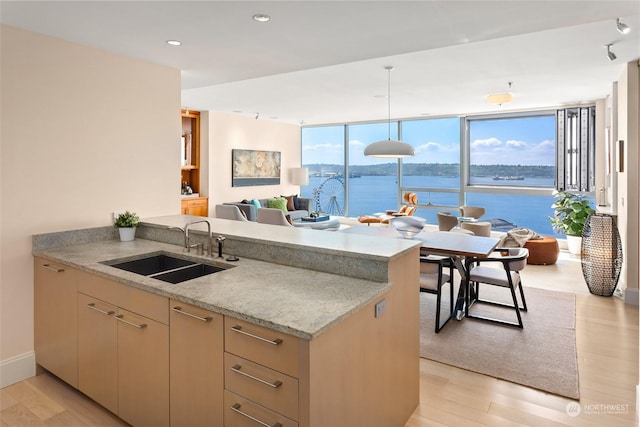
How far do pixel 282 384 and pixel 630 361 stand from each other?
116 inches

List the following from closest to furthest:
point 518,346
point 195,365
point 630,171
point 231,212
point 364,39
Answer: point 195,365
point 364,39
point 518,346
point 630,171
point 231,212

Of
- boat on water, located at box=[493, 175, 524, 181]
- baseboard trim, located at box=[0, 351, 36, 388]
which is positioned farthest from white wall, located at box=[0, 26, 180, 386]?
boat on water, located at box=[493, 175, 524, 181]

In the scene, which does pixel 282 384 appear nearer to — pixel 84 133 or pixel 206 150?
pixel 84 133

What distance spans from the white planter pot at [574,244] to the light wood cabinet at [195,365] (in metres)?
6.70

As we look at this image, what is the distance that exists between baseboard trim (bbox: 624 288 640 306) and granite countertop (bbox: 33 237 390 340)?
366 centimetres

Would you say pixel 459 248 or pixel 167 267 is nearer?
pixel 167 267

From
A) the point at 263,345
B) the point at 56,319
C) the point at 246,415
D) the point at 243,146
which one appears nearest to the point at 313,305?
the point at 263,345

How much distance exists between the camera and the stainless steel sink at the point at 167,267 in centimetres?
250

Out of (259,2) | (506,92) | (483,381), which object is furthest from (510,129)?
(259,2)

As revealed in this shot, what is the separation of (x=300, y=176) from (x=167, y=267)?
713cm

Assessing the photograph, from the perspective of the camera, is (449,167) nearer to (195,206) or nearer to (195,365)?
(195,206)

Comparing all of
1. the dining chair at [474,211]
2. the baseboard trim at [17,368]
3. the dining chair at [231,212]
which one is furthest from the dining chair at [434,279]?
the dining chair at [474,211]

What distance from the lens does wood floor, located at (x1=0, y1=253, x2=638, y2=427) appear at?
2.34 meters

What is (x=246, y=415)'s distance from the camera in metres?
1.61
